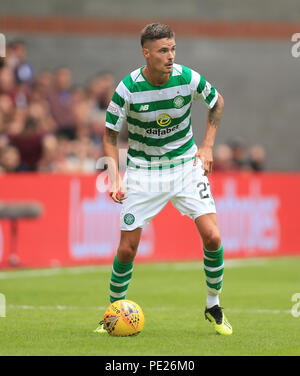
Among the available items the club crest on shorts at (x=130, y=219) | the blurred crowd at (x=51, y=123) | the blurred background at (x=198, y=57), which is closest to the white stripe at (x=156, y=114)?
the club crest on shorts at (x=130, y=219)

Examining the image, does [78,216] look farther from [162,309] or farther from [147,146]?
[147,146]

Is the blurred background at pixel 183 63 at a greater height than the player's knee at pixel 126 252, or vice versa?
the player's knee at pixel 126 252

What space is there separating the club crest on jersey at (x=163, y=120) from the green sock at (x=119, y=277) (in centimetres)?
125

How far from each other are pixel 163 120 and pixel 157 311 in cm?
255

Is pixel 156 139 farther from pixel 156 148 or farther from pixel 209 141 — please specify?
pixel 209 141

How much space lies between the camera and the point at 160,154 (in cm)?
800

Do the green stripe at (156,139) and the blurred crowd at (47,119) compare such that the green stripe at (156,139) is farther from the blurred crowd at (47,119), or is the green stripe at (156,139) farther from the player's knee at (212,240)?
the blurred crowd at (47,119)

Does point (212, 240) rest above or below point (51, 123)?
above

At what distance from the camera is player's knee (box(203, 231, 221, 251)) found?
779cm

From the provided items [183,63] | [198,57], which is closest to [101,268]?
[183,63]

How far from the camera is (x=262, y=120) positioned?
21.8 meters

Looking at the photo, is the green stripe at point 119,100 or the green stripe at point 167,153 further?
the green stripe at point 167,153

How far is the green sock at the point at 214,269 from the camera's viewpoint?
7934mm

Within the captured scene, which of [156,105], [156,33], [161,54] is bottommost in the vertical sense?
[156,105]
